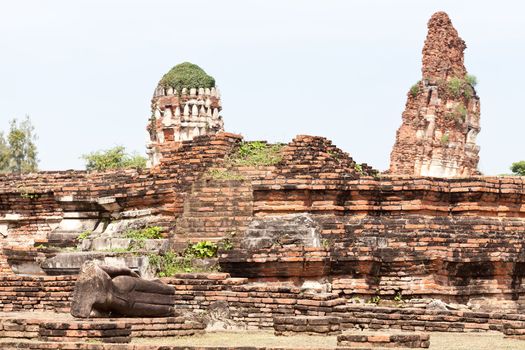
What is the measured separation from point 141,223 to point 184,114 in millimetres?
20577

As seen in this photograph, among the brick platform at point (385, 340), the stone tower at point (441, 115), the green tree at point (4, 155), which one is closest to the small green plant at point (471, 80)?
the stone tower at point (441, 115)

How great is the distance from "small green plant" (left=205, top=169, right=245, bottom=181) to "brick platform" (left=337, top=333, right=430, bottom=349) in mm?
6967

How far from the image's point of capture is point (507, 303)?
55.9ft

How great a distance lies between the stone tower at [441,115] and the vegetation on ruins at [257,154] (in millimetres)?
20638

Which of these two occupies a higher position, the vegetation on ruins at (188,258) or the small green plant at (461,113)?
the small green plant at (461,113)

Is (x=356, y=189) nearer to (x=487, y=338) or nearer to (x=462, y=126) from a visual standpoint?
(x=487, y=338)

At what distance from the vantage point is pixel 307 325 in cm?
1338

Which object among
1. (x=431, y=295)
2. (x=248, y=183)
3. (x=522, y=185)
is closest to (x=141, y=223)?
(x=248, y=183)

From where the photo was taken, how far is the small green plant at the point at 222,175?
1830 centimetres

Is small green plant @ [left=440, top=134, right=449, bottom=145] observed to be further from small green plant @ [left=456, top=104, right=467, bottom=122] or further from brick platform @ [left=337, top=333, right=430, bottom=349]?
brick platform @ [left=337, top=333, right=430, bottom=349]

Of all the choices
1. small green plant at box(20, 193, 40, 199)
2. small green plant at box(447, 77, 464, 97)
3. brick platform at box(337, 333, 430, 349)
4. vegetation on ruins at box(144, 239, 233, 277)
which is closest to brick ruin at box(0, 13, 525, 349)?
vegetation on ruins at box(144, 239, 233, 277)

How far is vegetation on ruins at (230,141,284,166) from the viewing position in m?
18.8

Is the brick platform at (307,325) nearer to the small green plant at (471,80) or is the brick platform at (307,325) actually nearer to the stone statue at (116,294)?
the stone statue at (116,294)

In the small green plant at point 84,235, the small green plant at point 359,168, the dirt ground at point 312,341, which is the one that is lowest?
the dirt ground at point 312,341
